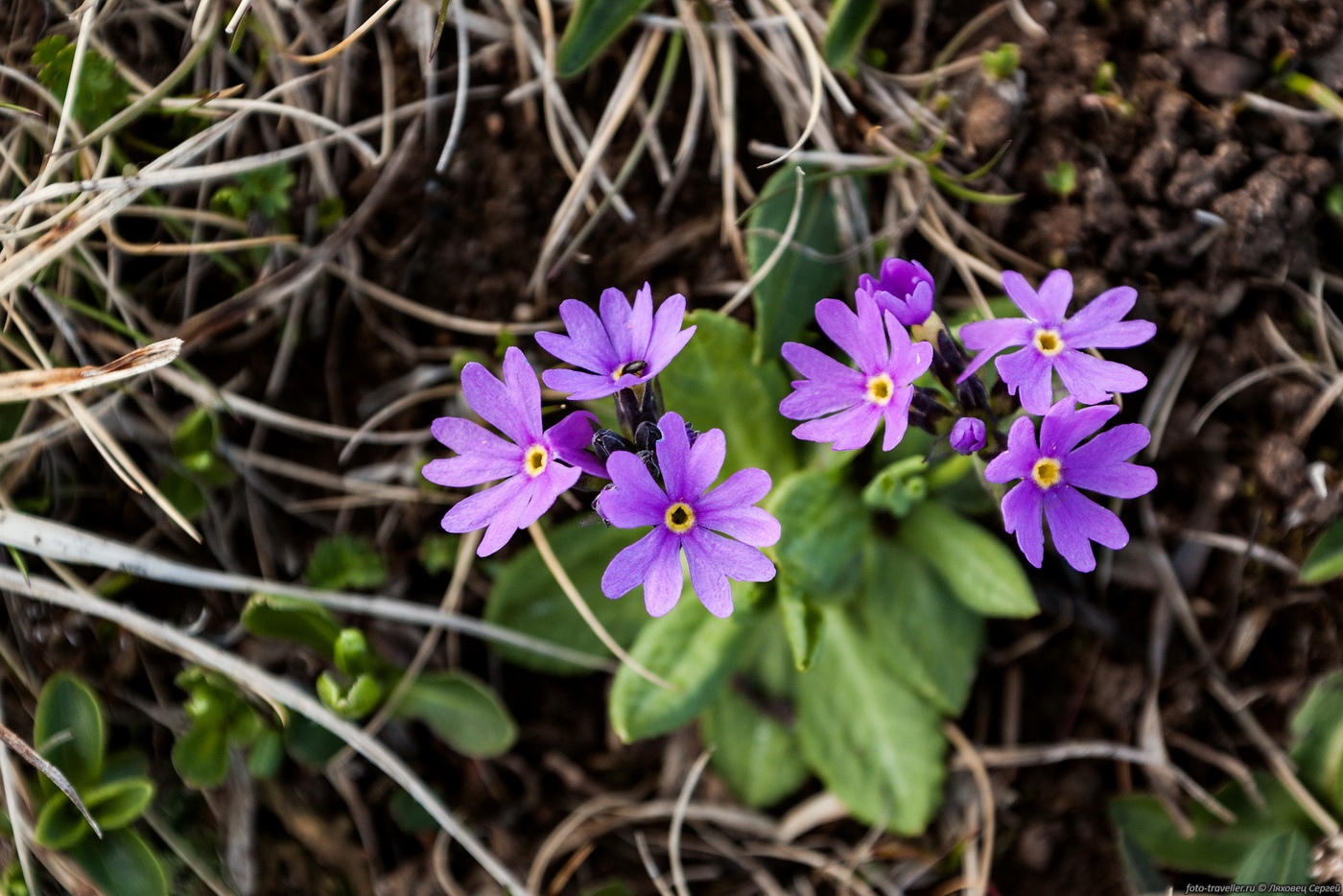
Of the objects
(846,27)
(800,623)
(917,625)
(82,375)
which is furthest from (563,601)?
(846,27)

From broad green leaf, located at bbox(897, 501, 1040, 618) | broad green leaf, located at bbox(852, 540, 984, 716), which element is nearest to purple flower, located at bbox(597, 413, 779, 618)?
broad green leaf, located at bbox(897, 501, 1040, 618)

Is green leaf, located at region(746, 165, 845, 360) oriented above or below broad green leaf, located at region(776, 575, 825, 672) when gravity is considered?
above

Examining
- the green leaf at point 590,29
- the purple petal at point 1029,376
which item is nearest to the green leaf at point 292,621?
the green leaf at point 590,29

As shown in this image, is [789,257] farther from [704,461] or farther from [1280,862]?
[1280,862]

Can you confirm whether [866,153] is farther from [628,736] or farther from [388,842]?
[388,842]

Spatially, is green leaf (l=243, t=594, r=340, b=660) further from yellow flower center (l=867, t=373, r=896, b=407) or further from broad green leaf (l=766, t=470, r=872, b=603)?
yellow flower center (l=867, t=373, r=896, b=407)
